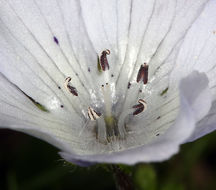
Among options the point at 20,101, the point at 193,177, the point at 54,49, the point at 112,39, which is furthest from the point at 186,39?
the point at 193,177

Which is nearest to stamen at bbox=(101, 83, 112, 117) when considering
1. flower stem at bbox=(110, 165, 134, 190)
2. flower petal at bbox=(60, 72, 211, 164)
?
flower stem at bbox=(110, 165, 134, 190)

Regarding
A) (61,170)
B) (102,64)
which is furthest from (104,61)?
(61,170)

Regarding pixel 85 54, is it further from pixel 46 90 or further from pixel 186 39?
pixel 186 39

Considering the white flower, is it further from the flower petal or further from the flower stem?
the flower petal

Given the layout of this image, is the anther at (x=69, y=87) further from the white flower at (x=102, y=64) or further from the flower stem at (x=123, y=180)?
the flower stem at (x=123, y=180)

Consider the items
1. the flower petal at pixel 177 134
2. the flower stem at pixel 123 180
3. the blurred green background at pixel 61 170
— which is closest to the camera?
the flower petal at pixel 177 134

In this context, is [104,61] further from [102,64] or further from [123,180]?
[123,180]

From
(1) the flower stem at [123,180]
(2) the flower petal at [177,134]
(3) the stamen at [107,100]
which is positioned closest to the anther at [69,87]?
(3) the stamen at [107,100]
